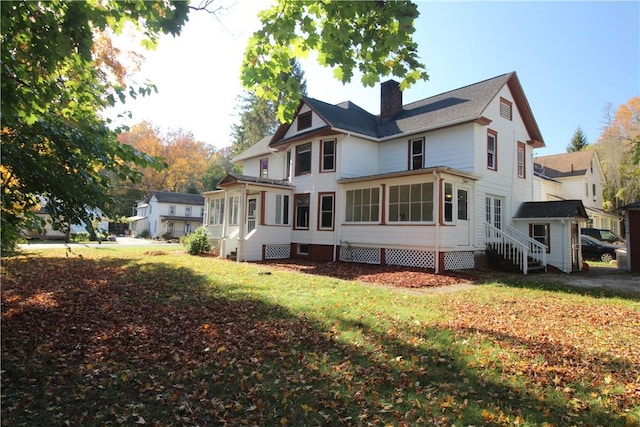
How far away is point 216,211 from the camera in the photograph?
75.1 feet

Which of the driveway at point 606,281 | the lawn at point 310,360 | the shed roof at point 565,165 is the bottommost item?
the lawn at point 310,360

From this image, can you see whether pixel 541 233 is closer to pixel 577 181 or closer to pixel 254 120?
pixel 577 181

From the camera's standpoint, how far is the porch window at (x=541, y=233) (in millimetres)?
16531

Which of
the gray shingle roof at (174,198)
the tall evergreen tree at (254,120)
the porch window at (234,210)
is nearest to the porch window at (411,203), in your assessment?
the porch window at (234,210)

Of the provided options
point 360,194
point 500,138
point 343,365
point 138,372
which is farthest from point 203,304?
point 500,138

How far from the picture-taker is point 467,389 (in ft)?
13.2

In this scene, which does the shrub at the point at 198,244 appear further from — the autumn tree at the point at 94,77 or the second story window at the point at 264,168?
the autumn tree at the point at 94,77

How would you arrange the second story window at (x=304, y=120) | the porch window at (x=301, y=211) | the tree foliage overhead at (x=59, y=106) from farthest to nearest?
the second story window at (x=304, y=120) < the porch window at (x=301, y=211) < the tree foliage overhead at (x=59, y=106)

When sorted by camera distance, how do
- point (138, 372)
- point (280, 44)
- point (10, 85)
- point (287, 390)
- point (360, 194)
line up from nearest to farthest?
point (10, 85), point (287, 390), point (138, 372), point (280, 44), point (360, 194)

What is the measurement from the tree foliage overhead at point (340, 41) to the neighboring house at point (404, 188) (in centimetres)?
941

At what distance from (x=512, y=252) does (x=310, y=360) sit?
13.9 metres

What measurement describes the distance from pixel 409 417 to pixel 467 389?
0.96 metres

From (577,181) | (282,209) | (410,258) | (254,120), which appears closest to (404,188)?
(410,258)

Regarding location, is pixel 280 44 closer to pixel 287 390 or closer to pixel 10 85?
pixel 10 85
